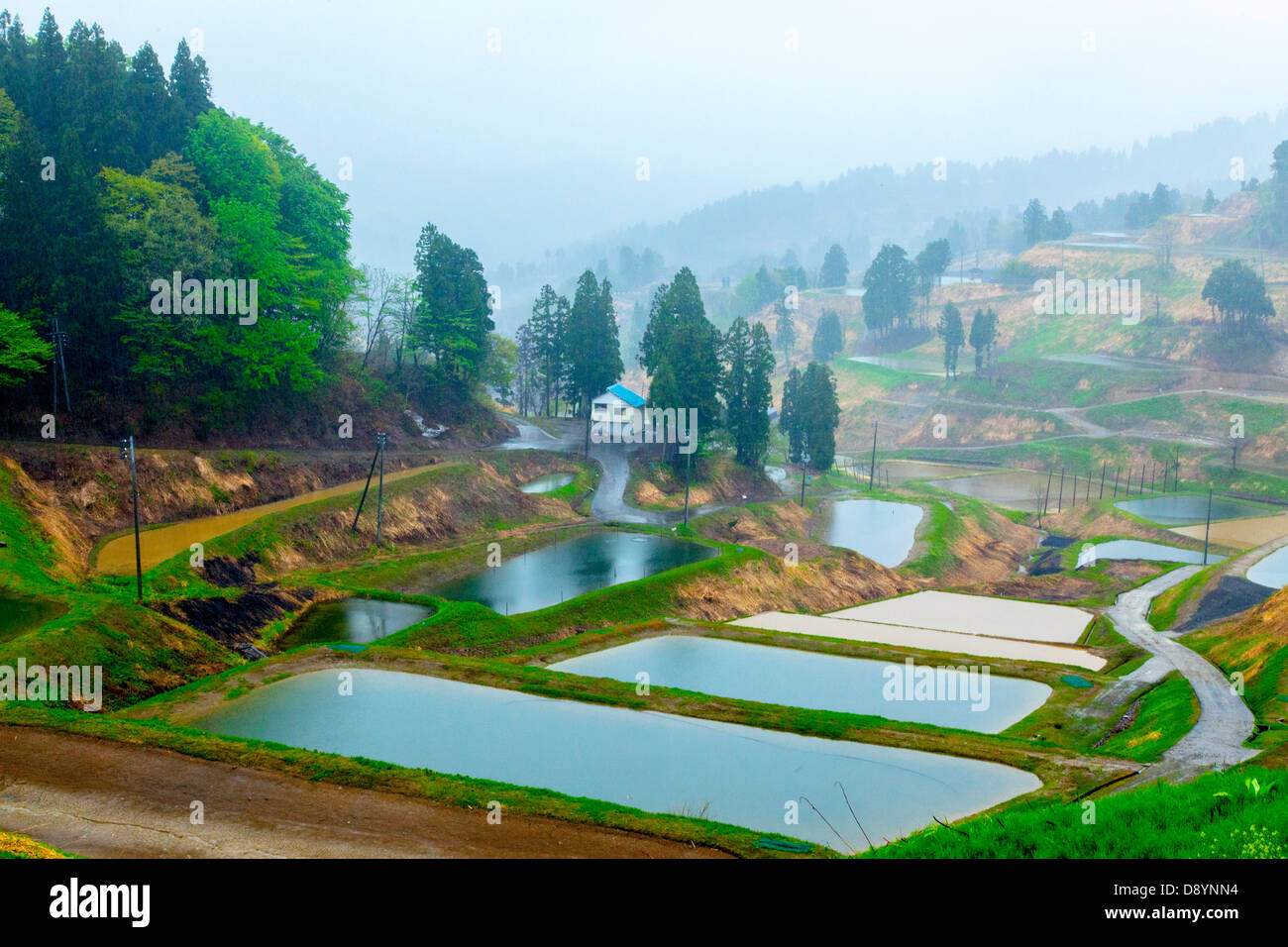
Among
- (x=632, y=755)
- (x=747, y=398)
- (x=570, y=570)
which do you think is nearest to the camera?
(x=632, y=755)

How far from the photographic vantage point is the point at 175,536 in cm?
4553

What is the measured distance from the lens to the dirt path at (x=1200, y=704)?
1029 inches

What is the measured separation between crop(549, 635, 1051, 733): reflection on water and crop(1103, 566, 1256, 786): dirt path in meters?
5.24

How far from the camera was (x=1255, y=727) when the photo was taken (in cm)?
3039

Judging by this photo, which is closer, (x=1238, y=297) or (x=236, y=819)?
(x=236, y=819)

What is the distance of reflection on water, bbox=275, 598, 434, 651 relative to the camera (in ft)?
123
